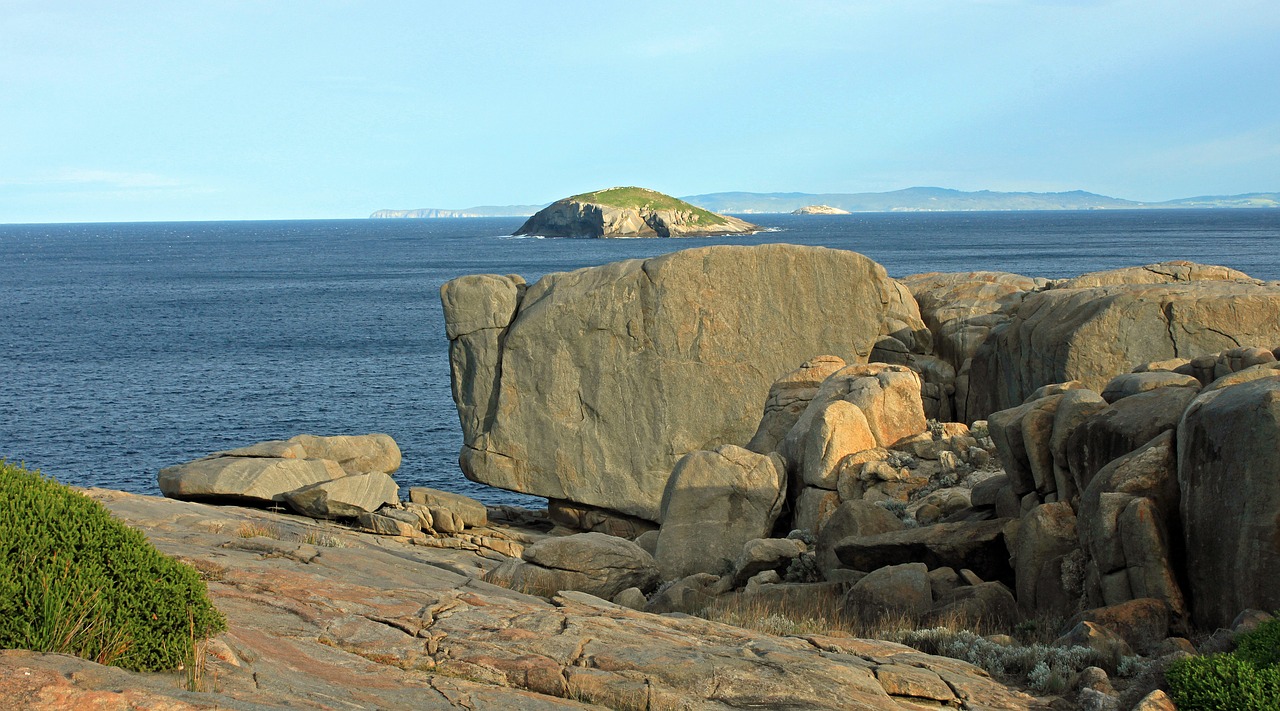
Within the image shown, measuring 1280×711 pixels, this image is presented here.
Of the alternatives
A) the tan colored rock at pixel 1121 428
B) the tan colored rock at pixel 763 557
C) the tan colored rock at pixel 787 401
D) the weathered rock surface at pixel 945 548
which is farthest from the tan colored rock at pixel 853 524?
the tan colored rock at pixel 787 401

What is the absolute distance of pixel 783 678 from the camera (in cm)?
1013

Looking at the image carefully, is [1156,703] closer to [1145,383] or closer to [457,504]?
[1145,383]

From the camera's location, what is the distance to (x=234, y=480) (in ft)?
89.2

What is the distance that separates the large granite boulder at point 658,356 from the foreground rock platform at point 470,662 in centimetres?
1818

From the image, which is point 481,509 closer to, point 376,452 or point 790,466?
point 376,452

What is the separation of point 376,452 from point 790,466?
1528cm

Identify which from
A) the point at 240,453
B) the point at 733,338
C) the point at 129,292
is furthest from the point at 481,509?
the point at 129,292

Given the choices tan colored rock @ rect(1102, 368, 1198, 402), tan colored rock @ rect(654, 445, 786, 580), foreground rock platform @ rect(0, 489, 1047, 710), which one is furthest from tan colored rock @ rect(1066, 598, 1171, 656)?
tan colored rock @ rect(654, 445, 786, 580)

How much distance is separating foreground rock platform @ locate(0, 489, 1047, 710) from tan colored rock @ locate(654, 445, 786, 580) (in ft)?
24.5

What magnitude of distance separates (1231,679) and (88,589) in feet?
33.0

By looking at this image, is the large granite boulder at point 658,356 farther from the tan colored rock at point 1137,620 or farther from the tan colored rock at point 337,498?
the tan colored rock at point 1137,620

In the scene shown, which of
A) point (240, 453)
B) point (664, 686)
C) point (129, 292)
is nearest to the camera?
point (664, 686)

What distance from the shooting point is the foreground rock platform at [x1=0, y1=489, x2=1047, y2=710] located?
814cm

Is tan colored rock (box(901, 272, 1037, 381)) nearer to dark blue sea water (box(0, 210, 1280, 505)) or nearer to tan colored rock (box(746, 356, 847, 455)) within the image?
tan colored rock (box(746, 356, 847, 455))
